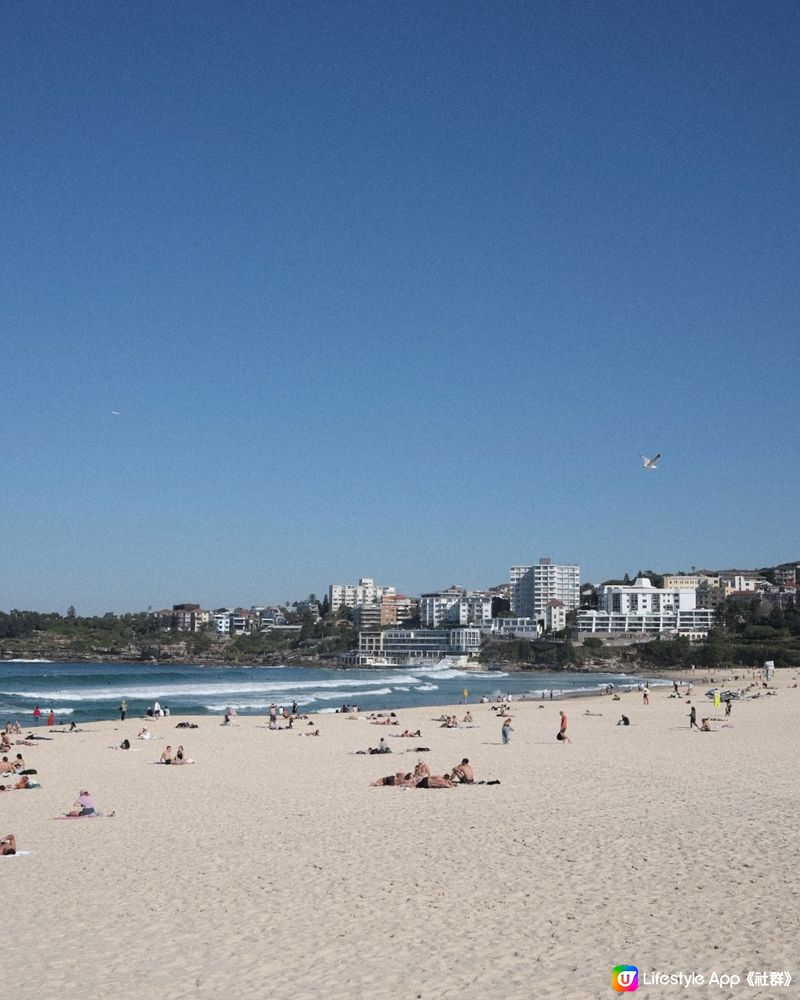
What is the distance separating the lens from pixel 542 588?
181875 millimetres

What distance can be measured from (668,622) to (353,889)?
15023 centimetres

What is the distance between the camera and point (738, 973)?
7262 mm

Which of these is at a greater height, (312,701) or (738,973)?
(738,973)

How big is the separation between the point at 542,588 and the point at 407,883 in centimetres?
17389

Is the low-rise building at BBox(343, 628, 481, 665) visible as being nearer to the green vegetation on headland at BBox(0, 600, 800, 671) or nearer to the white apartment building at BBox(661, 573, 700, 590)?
the green vegetation on headland at BBox(0, 600, 800, 671)

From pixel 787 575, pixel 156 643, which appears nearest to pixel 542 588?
pixel 787 575

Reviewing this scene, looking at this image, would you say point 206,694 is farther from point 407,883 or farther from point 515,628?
point 515,628

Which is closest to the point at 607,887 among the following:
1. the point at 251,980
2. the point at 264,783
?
the point at 251,980

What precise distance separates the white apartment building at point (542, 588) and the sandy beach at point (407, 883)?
526 ft

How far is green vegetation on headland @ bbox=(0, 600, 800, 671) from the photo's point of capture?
11262cm

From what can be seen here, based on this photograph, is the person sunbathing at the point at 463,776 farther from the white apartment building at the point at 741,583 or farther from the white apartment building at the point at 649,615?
the white apartment building at the point at 741,583

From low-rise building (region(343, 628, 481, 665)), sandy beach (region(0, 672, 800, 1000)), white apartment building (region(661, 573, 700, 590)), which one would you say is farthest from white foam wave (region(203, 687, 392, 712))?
white apartment building (region(661, 573, 700, 590))

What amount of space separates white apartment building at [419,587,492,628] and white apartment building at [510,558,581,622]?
628cm

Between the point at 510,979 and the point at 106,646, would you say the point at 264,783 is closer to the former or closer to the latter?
the point at 510,979
